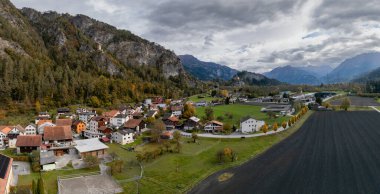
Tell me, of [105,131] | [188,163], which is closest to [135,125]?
[105,131]

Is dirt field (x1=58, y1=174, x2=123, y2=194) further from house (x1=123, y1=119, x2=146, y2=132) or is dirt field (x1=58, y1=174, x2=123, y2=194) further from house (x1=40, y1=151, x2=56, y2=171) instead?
house (x1=123, y1=119, x2=146, y2=132)

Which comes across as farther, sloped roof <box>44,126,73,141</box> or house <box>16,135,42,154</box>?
sloped roof <box>44,126,73,141</box>

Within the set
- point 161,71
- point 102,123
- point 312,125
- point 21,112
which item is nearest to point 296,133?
point 312,125

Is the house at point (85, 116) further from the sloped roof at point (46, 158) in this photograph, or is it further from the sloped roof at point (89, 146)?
the sloped roof at point (46, 158)

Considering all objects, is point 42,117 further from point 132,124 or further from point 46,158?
point 46,158

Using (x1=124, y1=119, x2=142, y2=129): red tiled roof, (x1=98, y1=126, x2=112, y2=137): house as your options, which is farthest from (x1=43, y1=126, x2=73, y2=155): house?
(x1=124, y1=119, x2=142, y2=129): red tiled roof

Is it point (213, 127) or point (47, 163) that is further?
point (213, 127)
